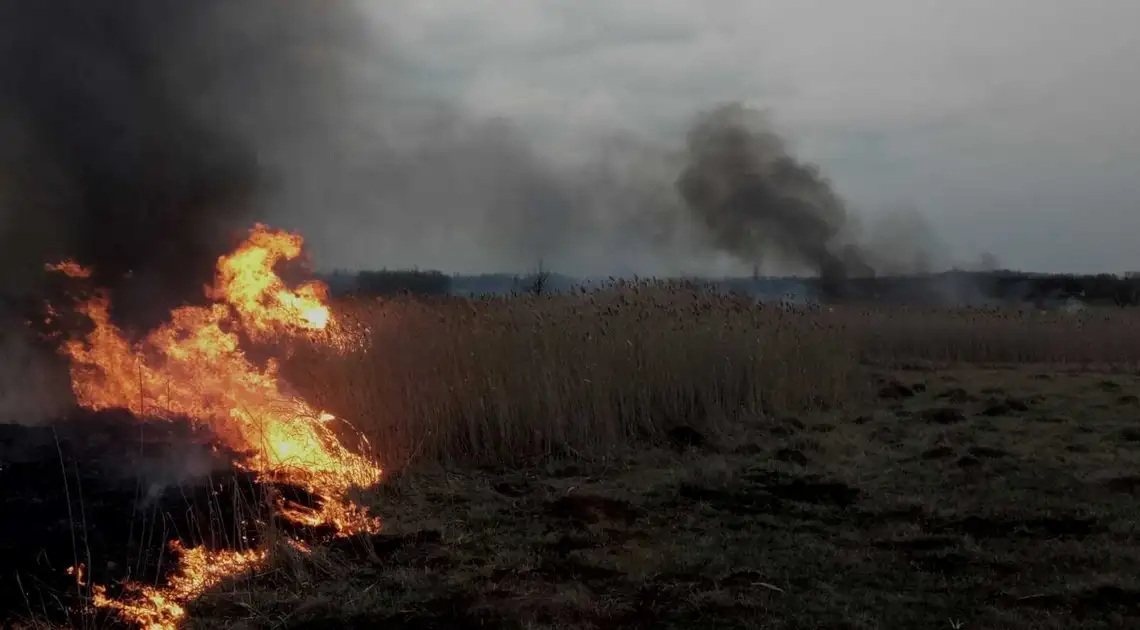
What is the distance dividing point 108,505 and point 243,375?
5.94 ft

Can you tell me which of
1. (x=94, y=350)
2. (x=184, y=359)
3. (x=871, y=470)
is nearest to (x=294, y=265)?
(x=184, y=359)

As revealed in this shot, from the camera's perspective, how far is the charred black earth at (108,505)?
159 inches

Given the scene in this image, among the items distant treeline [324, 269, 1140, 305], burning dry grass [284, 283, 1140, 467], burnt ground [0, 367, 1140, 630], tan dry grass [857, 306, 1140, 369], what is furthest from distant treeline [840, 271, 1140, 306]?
burnt ground [0, 367, 1140, 630]

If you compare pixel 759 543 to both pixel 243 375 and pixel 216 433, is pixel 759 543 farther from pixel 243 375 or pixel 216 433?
pixel 243 375

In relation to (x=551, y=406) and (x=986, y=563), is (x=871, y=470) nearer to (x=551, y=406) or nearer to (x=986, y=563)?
(x=986, y=563)

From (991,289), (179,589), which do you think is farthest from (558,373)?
(991,289)

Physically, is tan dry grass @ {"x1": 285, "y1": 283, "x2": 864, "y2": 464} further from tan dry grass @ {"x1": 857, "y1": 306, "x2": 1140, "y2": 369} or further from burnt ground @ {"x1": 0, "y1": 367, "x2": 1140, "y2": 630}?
tan dry grass @ {"x1": 857, "y1": 306, "x2": 1140, "y2": 369}

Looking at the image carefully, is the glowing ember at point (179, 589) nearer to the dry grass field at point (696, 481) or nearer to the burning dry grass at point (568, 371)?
the dry grass field at point (696, 481)

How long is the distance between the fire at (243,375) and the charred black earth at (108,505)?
243 millimetres

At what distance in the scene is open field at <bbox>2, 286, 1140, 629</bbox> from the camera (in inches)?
159

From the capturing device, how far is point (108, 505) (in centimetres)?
479

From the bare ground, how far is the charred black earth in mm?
578

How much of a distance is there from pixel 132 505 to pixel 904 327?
15.8 m

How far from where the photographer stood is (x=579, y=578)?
4383 mm
